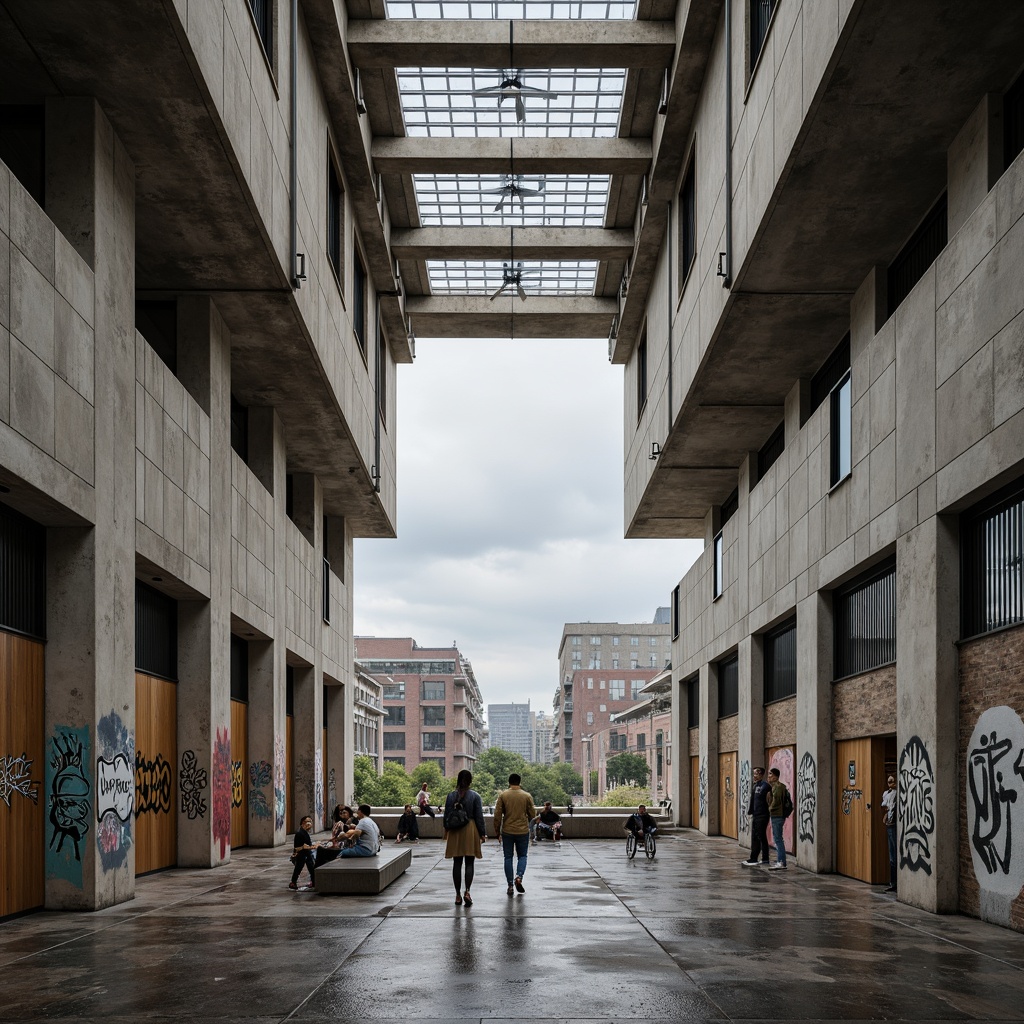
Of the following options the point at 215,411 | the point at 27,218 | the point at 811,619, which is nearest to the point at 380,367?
the point at 215,411

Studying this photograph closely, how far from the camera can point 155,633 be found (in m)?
20.0

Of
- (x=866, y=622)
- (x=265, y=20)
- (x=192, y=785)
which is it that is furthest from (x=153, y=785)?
(x=265, y=20)

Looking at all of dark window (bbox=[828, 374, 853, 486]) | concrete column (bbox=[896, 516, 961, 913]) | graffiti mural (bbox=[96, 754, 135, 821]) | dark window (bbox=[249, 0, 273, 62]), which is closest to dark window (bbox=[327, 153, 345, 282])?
dark window (bbox=[249, 0, 273, 62])

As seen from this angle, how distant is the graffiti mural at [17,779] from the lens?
43.6 ft

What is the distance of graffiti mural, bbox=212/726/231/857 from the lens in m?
21.3

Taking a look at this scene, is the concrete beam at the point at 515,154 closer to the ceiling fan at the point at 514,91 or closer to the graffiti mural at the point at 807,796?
the ceiling fan at the point at 514,91

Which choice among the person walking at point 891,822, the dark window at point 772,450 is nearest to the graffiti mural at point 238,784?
the dark window at point 772,450

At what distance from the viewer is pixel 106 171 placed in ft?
50.8

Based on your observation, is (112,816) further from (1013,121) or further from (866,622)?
(1013,121)

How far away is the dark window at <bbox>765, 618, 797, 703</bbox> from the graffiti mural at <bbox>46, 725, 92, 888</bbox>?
49.0 feet

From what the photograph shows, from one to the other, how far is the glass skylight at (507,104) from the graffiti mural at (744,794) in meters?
16.0

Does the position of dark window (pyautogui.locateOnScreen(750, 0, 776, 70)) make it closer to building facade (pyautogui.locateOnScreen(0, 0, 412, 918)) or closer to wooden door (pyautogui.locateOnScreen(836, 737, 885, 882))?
building facade (pyautogui.locateOnScreen(0, 0, 412, 918))

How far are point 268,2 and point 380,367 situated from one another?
58.3 ft

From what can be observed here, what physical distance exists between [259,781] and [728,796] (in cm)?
1285
